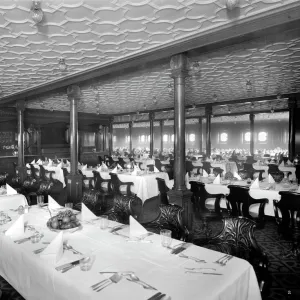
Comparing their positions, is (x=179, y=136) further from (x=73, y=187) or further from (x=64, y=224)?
(x=73, y=187)

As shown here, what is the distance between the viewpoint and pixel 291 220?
12.0 feet

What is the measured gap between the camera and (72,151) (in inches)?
276

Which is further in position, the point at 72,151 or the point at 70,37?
the point at 72,151

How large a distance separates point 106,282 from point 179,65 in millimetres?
3714

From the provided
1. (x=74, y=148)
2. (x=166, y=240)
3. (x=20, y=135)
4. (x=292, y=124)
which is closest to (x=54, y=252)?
(x=166, y=240)

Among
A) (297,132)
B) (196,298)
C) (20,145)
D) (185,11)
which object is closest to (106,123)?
(20,145)

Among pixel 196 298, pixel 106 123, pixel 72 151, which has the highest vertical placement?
pixel 106 123

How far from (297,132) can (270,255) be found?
902 cm

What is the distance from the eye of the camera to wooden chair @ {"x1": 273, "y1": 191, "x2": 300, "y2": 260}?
3539 millimetres

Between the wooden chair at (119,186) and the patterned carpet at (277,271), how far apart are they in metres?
2.22

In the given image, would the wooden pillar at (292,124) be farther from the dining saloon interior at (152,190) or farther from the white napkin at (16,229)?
the white napkin at (16,229)

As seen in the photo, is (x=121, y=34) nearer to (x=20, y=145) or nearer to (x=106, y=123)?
(x=20, y=145)

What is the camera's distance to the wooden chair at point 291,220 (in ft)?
11.6

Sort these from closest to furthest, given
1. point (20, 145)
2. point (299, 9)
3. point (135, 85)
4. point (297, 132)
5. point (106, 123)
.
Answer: point (299, 9) < point (135, 85) < point (20, 145) < point (297, 132) < point (106, 123)
